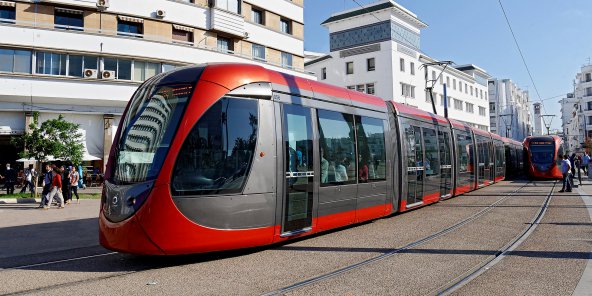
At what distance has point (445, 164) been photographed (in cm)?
1360

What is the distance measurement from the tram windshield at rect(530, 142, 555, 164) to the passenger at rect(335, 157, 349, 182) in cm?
2266

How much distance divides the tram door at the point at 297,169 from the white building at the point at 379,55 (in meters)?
39.2

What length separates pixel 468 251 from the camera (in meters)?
6.51

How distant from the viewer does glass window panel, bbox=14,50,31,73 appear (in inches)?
926

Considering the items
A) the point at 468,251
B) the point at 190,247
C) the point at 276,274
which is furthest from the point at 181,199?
the point at 468,251

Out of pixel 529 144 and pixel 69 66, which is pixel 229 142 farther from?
pixel 529 144

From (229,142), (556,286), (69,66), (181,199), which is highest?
(69,66)

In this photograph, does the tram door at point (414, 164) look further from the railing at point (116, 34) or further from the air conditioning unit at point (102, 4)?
the air conditioning unit at point (102, 4)

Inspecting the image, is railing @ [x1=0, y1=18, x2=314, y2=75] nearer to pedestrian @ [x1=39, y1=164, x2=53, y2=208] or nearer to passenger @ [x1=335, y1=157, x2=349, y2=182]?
pedestrian @ [x1=39, y1=164, x2=53, y2=208]

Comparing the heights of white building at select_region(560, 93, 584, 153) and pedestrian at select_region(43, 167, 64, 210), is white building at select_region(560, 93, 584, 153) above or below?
above

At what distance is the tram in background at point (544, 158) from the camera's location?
25.5 metres

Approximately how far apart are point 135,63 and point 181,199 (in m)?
23.1

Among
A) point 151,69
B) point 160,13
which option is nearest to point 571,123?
point 160,13

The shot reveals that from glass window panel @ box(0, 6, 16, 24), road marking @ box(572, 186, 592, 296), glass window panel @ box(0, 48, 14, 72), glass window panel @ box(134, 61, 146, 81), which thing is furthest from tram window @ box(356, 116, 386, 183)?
glass window panel @ box(0, 6, 16, 24)
